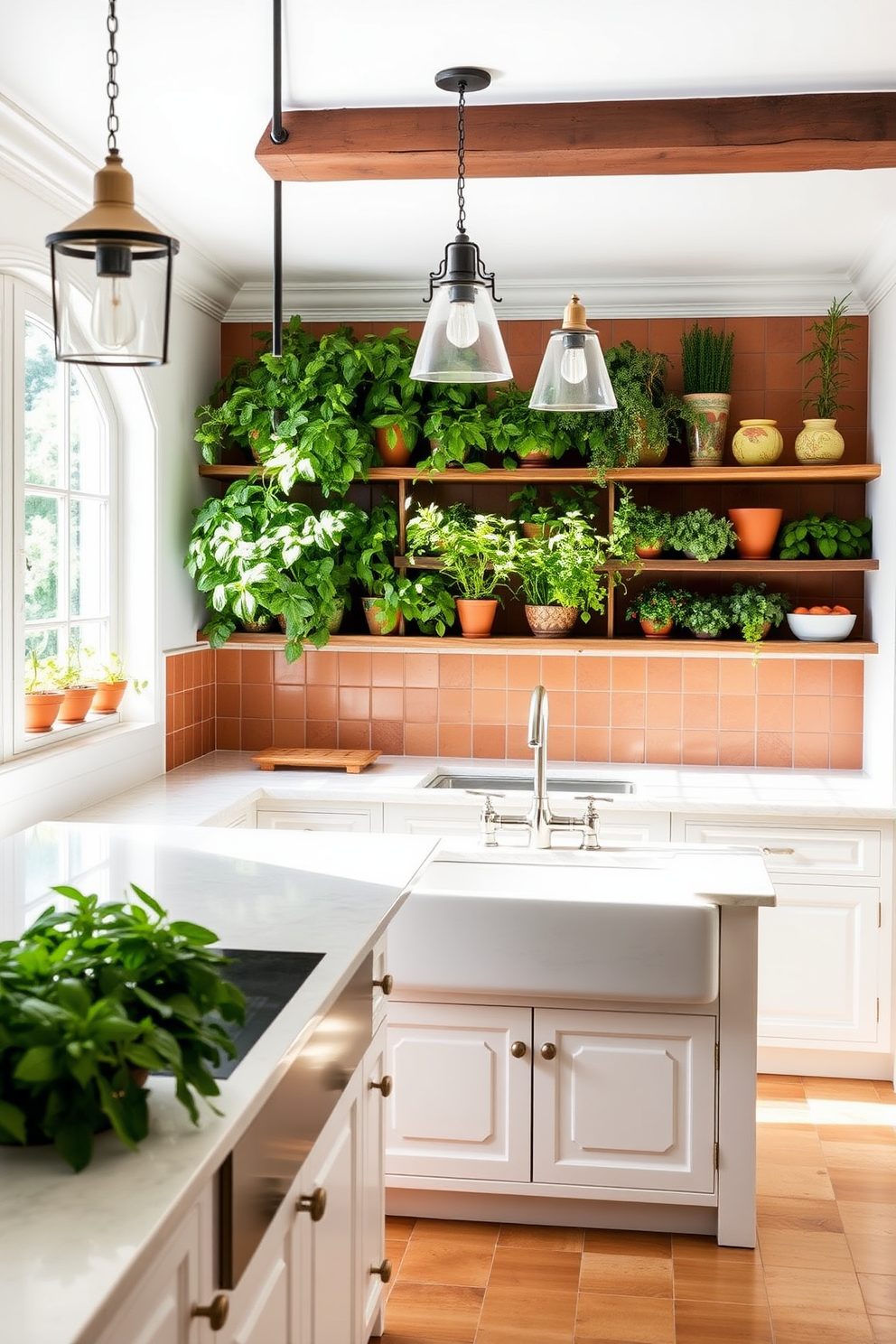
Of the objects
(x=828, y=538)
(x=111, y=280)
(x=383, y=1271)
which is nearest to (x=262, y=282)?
(x=828, y=538)

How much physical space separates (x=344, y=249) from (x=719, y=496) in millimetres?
1598

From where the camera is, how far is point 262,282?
4.61m

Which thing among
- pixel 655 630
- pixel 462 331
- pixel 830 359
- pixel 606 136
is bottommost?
pixel 655 630

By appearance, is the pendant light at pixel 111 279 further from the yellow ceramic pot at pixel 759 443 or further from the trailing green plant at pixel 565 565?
the yellow ceramic pot at pixel 759 443

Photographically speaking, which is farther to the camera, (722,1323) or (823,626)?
(823,626)

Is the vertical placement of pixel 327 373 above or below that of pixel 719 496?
above

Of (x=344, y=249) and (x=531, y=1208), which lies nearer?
(x=531, y=1208)

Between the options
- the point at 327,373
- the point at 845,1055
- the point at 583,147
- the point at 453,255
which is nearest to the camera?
the point at 453,255

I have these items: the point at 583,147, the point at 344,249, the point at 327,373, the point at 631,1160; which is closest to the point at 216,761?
the point at 327,373

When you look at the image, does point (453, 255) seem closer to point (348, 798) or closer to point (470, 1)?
point (470, 1)

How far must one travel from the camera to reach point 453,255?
2279 millimetres

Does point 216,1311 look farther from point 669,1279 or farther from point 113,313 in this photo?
point 669,1279

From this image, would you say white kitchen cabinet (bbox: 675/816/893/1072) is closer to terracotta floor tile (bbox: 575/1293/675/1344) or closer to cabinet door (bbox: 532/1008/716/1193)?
cabinet door (bbox: 532/1008/716/1193)

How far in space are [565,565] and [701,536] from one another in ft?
1.57
